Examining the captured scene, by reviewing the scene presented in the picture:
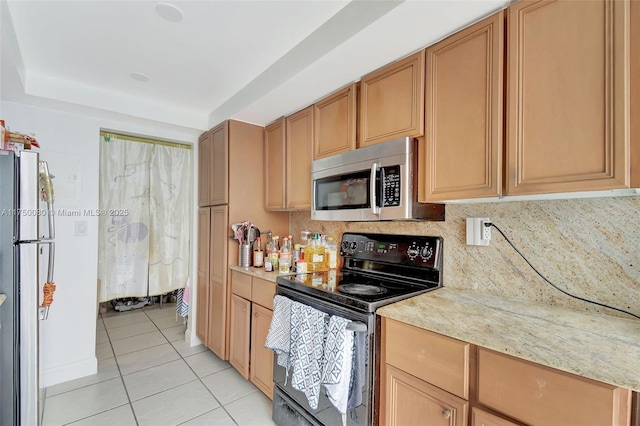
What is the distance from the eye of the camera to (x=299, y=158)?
2.24m

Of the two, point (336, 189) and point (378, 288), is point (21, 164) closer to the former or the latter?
point (336, 189)

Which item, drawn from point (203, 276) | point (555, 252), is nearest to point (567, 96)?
point (555, 252)

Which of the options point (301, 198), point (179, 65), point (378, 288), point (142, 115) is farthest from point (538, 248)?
point (142, 115)

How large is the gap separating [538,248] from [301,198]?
4.81ft

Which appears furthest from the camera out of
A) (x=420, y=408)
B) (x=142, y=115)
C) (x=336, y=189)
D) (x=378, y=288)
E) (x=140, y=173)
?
(x=140, y=173)

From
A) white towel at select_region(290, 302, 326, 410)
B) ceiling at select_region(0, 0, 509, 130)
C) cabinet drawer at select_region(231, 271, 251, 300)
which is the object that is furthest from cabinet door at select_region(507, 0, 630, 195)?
cabinet drawer at select_region(231, 271, 251, 300)

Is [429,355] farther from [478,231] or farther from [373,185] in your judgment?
[373,185]

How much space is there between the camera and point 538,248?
4.40ft

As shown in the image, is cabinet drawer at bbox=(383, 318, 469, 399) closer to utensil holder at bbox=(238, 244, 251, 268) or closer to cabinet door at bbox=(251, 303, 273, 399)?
cabinet door at bbox=(251, 303, 273, 399)

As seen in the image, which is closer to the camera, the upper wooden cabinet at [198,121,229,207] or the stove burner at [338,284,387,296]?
the stove burner at [338,284,387,296]

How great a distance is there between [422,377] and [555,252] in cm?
80

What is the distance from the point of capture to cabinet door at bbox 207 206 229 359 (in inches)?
96.4

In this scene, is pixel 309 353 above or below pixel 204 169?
below

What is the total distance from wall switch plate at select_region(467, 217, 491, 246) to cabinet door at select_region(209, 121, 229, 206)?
180 cm
